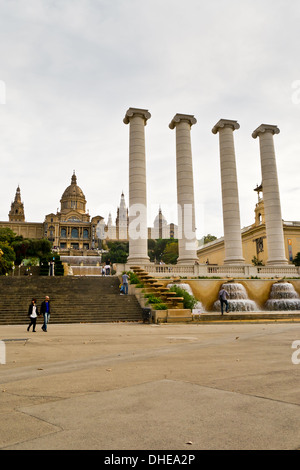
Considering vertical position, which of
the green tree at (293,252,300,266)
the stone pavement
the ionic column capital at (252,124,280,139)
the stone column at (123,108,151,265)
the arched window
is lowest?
the stone pavement

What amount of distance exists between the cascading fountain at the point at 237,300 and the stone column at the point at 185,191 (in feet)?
27.2

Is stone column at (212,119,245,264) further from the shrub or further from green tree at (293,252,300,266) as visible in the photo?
green tree at (293,252,300,266)

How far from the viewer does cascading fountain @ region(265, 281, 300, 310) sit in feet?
103

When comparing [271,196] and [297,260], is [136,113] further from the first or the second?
[297,260]

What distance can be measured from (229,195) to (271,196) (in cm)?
600

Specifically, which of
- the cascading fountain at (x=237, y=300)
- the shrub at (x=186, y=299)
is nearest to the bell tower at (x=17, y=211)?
the cascading fountain at (x=237, y=300)

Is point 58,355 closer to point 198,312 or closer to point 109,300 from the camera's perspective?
point 198,312

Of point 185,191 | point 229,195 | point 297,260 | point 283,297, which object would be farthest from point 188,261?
point 297,260

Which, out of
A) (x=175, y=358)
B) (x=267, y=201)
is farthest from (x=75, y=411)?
(x=267, y=201)

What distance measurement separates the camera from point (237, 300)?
30.9 metres

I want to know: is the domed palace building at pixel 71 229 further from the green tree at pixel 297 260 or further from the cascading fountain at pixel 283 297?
the cascading fountain at pixel 283 297

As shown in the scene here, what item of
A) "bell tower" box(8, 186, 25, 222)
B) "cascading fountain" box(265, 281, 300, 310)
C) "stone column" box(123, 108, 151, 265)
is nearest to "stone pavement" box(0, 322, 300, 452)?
"cascading fountain" box(265, 281, 300, 310)

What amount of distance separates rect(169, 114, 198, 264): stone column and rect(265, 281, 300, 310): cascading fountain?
9.79 meters

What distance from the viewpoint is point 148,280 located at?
1157 inches
